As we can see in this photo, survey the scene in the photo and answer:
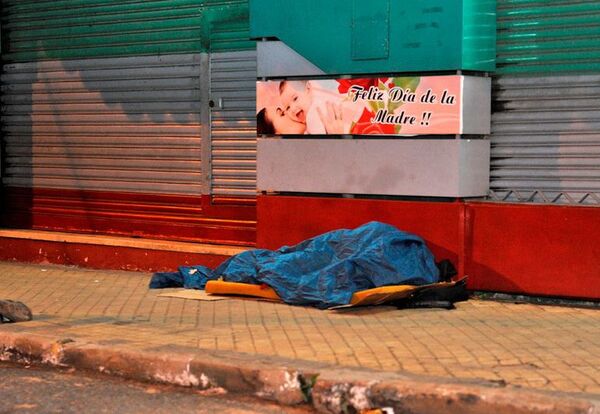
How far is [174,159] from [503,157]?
156 inches

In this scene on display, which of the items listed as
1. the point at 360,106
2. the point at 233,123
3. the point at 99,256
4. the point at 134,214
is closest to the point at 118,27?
the point at 233,123

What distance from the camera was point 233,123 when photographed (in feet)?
36.6

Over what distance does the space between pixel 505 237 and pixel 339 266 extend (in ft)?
4.90

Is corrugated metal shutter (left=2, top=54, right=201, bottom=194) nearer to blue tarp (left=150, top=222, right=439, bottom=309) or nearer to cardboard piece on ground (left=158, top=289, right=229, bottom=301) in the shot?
cardboard piece on ground (left=158, top=289, right=229, bottom=301)

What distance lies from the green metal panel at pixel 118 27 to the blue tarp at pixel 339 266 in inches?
107

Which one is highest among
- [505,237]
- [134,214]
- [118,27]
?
[118,27]

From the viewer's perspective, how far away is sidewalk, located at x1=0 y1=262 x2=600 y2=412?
636 centimetres

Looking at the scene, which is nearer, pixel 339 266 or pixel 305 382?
pixel 305 382

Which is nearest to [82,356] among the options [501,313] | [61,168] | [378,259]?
[378,259]

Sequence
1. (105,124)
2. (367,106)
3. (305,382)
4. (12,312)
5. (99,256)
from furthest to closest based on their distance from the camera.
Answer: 1. (105,124)
2. (99,256)
3. (367,106)
4. (12,312)
5. (305,382)

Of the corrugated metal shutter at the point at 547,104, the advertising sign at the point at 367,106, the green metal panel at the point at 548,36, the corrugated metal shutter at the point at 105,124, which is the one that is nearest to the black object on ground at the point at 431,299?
the corrugated metal shutter at the point at 547,104

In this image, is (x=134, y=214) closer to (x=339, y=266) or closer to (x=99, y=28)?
(x=99, y=28)

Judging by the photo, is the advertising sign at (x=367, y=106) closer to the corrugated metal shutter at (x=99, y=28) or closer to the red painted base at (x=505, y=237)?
the red painted base at (x=505, y=237)

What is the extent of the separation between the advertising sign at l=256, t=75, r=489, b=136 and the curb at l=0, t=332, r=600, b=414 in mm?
3453
